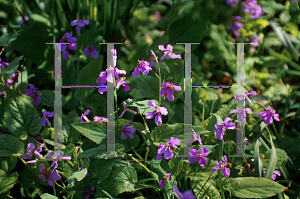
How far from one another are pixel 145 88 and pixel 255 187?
0.56m

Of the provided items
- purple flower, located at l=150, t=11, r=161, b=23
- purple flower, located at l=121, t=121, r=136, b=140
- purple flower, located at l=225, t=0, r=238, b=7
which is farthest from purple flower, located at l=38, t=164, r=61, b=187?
purple flower, located at l=225, t=0, r=238, b=7

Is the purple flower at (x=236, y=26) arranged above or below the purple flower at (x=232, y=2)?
below

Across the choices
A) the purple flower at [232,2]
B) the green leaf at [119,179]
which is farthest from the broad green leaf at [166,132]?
the purple flower at [232,2]

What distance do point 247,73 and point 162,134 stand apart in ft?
3.03

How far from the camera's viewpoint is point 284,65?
1.56m

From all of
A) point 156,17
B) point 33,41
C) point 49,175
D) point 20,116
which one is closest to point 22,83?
point 20,116

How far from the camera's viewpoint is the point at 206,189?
34.0 inches

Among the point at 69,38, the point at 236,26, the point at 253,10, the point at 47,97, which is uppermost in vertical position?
the point at 253,10

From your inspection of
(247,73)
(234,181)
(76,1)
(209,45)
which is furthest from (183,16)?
(234,181)

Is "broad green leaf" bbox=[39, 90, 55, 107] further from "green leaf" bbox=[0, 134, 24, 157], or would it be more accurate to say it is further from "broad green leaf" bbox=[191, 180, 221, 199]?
"broad green leaf" bbox=[191, 180, 221, 199]

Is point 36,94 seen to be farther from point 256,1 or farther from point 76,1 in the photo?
point 256,1

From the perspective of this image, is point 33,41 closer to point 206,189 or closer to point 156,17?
point 156,17

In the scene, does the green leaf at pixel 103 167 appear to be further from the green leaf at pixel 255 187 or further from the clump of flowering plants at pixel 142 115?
the green leaf at pixel 255 187

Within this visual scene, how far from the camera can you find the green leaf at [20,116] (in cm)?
96
